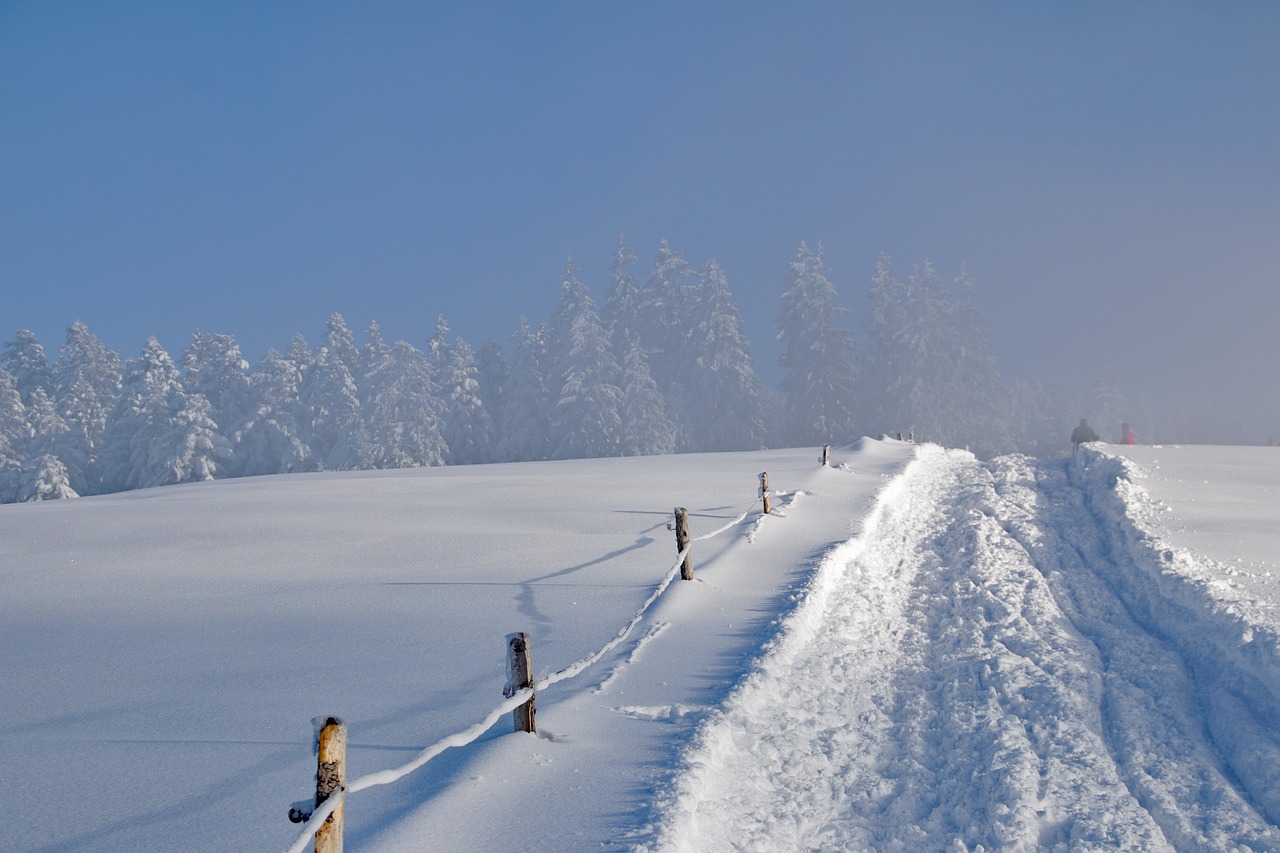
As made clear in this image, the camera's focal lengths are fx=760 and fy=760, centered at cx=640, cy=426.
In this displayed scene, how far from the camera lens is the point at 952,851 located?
4230 mm

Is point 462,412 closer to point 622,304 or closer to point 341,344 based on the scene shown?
point 341,344

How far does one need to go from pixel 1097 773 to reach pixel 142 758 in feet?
20.2

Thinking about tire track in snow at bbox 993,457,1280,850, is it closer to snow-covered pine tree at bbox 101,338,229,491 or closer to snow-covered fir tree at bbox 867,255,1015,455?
snow-covered pine tree at bbox 101,338,229,491

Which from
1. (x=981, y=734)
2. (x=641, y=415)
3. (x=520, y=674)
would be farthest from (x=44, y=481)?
(x=981, y=734)

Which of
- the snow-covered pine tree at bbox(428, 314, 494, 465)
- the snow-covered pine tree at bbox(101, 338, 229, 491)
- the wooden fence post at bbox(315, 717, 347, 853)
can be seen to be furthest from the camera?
the snow-covered pine tree at bbox(428, 314, 494, 465)

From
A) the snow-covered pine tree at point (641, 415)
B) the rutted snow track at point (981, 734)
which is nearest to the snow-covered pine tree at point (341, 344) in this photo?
the snow-covered pine tree at point (641, 415)

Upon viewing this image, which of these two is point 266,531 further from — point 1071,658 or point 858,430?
point 858,430

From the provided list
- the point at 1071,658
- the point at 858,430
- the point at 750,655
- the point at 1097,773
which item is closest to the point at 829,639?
the point at 750,655

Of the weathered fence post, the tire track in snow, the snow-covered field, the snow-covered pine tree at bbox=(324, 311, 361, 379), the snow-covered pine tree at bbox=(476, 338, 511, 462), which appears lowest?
the tire track in snow

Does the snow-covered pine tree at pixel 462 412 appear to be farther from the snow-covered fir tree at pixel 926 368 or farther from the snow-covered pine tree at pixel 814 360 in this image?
the snow-covered fir tree at pixel 926 368

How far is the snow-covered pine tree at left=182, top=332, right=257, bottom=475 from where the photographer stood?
47688 millimetres

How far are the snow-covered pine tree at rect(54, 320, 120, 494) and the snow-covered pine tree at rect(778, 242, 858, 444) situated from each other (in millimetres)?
41640

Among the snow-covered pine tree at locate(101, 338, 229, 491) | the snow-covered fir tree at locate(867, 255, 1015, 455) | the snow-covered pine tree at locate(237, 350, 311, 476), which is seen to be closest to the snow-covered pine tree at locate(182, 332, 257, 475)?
the snow-covered pine tree at locate(237, 350, 311, 476)

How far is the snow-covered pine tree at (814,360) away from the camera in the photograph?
47875 mm
